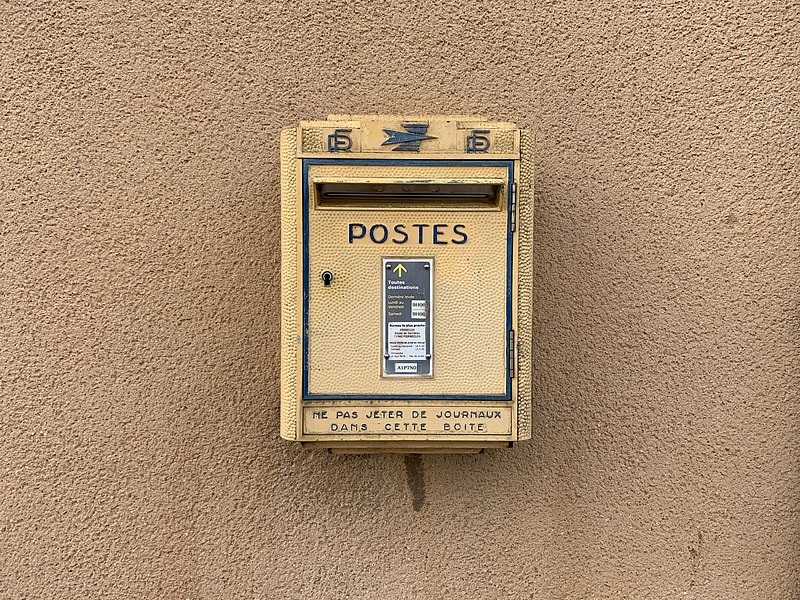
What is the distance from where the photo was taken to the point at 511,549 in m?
1.57

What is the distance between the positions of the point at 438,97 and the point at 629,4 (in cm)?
50

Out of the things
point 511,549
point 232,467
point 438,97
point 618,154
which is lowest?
point 511,549

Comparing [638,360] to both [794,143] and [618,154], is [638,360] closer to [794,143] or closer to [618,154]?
[618,154]

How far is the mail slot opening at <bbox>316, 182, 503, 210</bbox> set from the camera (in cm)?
126

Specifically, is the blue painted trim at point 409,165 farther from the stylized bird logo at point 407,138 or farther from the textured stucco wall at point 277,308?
the textured stucco wall at point 277,308

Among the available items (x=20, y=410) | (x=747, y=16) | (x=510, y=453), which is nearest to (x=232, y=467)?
(x=20, y=410)

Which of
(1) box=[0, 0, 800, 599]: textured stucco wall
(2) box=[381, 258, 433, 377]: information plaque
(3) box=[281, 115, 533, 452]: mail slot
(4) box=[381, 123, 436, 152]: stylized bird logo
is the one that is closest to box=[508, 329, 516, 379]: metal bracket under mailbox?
(3) box=[281, 115, 533, 452]: mail slot

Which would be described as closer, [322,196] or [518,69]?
[322,196]

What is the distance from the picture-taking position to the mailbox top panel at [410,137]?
1.29 m

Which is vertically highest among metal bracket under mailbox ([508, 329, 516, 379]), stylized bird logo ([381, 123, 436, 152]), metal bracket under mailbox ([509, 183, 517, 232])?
stylized bird logo ([381, 123, 436, 152])

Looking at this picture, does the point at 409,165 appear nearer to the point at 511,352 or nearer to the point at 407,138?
the point at 407,138

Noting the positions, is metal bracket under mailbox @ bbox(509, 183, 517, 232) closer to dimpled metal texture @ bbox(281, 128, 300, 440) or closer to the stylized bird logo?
the stylized bird logo

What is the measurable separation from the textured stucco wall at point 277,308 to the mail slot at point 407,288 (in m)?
0.26

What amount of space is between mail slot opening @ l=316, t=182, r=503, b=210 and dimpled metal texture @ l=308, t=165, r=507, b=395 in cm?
2
